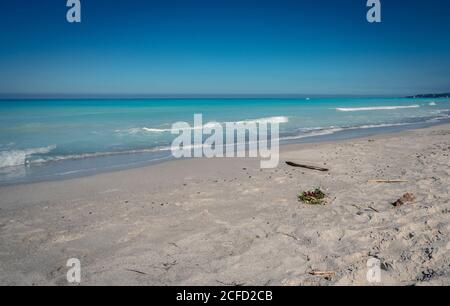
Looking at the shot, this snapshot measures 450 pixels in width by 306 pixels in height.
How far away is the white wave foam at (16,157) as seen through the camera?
924 cm

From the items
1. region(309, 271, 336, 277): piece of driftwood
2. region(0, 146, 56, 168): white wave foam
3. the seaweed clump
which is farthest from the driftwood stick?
region(0, 146, 56, 168): white wave foam

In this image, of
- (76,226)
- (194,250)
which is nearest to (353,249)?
(194,250)

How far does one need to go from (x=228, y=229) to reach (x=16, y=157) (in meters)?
8.61

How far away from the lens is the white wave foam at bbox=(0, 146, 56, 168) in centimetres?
924

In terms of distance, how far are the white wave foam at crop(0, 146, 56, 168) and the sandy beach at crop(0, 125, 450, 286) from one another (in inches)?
118

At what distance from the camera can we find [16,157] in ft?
31.9

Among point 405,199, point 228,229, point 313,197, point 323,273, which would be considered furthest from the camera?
point 313,197

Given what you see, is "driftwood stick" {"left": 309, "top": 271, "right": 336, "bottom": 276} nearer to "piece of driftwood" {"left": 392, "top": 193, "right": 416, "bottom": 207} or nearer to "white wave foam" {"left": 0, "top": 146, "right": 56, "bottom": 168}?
"piece of driftwood" {"left": 392, "top": 193, "right": 416, "bottom": 207}

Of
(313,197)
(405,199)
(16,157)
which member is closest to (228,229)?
(313,197)

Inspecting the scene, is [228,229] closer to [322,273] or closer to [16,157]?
[322,273]

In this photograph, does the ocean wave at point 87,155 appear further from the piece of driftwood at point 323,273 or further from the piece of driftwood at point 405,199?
the piece of driftwood at point 323,273

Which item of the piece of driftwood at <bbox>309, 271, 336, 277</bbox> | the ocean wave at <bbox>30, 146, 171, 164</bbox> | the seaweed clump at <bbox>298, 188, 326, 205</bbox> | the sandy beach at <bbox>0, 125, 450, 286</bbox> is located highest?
the ocean wave at <bbox>30, 146, 171, 164</bbox>

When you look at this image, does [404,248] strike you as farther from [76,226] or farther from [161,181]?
[161,181]
